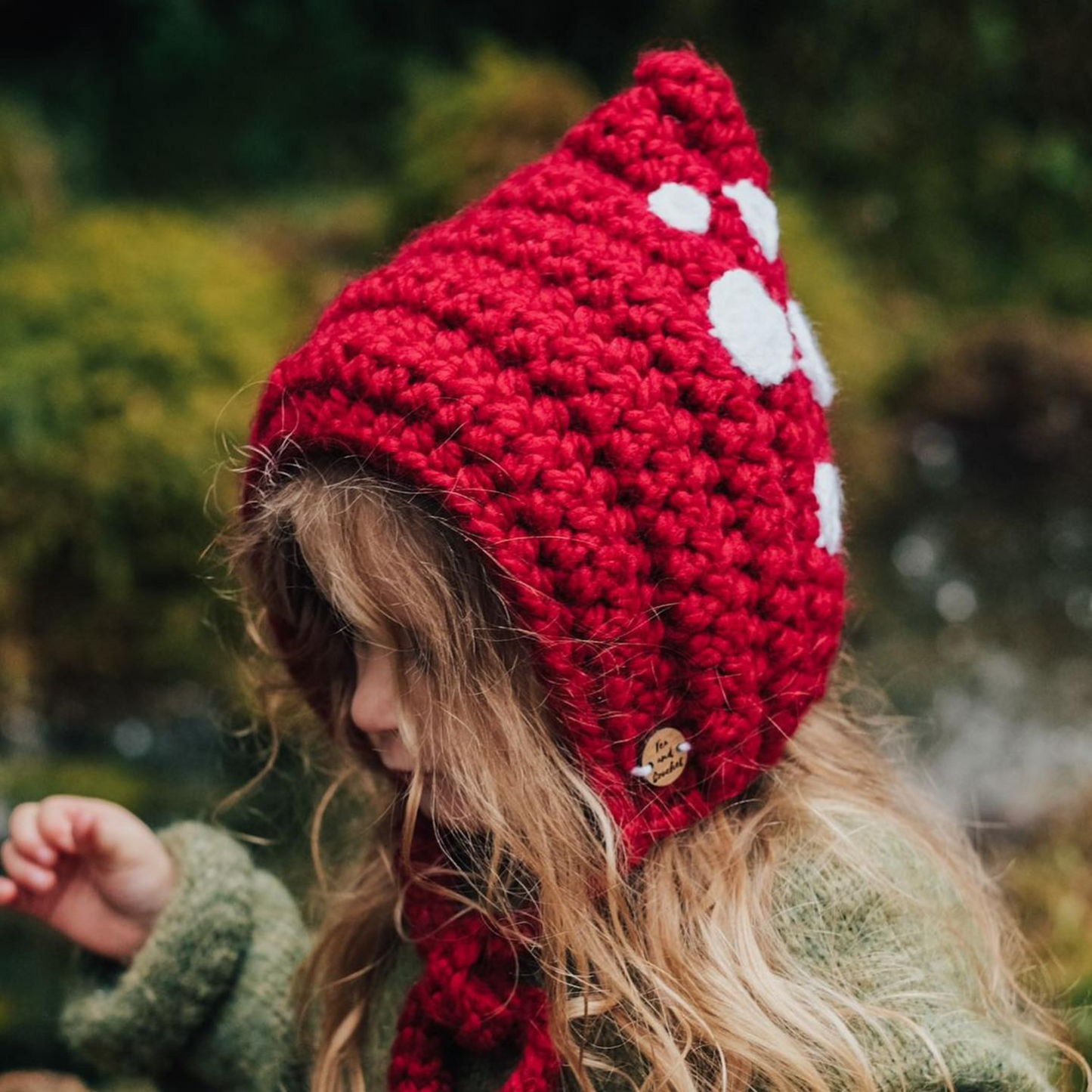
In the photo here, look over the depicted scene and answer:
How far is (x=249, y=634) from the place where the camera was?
1323 mm

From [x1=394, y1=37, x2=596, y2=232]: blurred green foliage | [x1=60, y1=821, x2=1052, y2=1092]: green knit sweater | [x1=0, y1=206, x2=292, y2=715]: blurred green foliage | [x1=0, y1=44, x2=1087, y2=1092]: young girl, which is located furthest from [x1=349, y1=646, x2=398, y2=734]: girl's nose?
[x1=394, y1=37, x2=596, y2=232]: blurred green foliage

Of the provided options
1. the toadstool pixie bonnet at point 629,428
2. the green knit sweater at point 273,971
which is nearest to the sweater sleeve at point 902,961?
the green knit sweater at point 273,971

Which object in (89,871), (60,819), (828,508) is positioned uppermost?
(828,508)

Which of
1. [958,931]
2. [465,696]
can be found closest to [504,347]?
[465,696]

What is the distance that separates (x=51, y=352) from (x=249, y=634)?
64.8 inches

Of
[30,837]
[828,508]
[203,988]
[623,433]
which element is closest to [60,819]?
[30,837]

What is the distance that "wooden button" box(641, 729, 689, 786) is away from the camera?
102 cm

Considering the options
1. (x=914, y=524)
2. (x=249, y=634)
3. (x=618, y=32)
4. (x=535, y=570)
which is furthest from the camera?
(x=618, y=32)

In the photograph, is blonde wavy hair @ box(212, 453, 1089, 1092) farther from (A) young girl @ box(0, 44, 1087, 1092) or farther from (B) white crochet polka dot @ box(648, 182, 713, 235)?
(B) white crochet polka dot @ box(648, 182, 713, 235)

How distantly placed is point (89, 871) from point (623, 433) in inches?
31.3

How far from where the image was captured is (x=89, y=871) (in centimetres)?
131

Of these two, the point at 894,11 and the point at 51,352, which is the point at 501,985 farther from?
the point at 894,11

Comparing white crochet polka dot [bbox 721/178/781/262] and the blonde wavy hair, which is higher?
white crochet polka dot [bbox 721/178/781/262]

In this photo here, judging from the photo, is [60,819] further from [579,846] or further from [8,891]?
[579,846]
